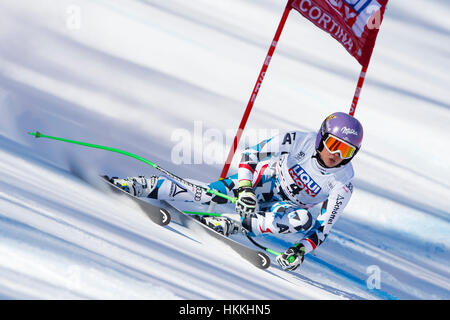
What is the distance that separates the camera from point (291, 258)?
494 centimetres

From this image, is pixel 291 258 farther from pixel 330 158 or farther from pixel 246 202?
pixel 330 158

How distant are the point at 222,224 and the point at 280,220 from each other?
1.67 ft

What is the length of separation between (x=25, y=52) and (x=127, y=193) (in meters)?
7.88

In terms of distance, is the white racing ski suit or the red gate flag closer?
the white racing ski suit

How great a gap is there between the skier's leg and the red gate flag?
6.85ft

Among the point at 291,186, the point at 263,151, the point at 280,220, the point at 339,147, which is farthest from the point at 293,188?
the point at 339,147

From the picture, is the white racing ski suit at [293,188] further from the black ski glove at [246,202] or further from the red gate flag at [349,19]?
the red gate flag at [349,19]

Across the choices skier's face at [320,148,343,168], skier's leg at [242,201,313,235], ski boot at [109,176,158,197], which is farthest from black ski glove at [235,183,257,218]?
ski boot at [109,176,158,197]

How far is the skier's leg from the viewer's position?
518 centimetres

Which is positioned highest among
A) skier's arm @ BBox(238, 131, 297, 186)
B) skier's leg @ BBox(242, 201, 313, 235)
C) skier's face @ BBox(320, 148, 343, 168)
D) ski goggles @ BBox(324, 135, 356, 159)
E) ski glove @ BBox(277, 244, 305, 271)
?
ski goggles @ BBox(324, 135, 356, 159)

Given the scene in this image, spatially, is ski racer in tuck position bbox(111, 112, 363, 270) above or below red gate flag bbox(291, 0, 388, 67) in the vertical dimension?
below

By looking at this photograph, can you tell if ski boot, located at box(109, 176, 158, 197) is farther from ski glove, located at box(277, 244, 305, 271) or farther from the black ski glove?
ski glove, located at box(277, 244, 305, 271)
